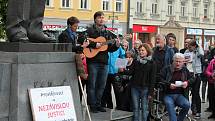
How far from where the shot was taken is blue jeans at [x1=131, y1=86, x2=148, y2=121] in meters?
8.79

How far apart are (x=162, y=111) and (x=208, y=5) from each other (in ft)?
151

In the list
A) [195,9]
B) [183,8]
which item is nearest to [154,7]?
[183,8]

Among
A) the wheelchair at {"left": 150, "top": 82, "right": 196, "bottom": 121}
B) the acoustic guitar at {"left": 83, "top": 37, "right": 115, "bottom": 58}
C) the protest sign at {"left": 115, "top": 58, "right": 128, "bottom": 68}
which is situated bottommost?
the wheelchair at {"left": 150, "top": 82, "right": 196, "bottom": 121}

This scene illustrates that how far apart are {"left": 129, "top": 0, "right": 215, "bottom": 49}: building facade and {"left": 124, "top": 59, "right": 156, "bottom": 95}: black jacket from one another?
34.1 metres

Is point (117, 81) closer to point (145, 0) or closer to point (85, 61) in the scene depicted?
point (85, 61)

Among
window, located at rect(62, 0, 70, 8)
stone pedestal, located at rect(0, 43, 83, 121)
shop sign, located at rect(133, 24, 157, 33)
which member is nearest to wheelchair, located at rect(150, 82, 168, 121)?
stone pedestal, located at rect(0, 43, 83, 121)

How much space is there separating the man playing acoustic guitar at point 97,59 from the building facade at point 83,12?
2771 centimetres

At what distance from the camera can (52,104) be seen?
6133 mm

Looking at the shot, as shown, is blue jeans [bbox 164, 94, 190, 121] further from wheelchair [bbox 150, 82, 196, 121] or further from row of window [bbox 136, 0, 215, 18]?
row of window [bbox 136, 0, 215, 18]

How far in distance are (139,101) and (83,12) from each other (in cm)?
3295

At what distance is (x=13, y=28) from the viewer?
20.8 ft

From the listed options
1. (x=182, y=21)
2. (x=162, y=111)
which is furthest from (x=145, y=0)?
(x=162, y=111)

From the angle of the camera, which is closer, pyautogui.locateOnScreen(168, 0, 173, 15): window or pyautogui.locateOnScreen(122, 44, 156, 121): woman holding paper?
pyautogui.locateOnScreen(122, 44, 156, 121): woman holding paper

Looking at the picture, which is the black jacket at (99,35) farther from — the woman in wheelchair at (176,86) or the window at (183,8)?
the window at (183,8)
